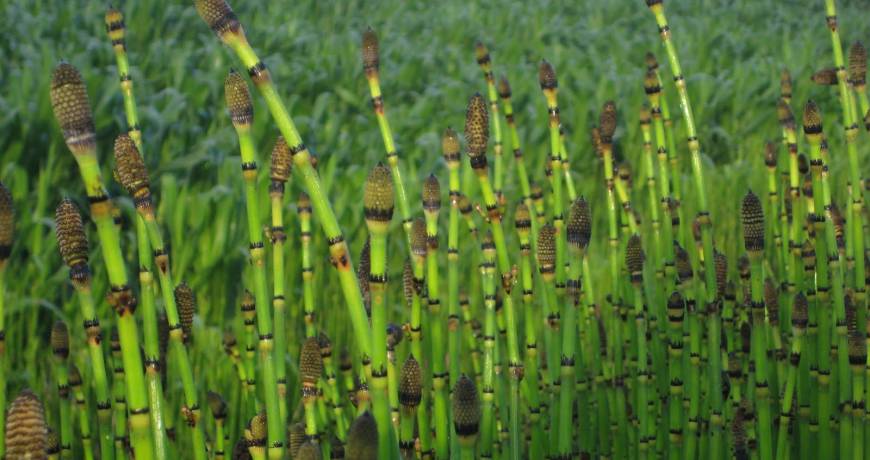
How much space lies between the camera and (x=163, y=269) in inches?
46.7

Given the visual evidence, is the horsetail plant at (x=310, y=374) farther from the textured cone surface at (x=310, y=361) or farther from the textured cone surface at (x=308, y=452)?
the textured cone surface at (x=308, y=452)

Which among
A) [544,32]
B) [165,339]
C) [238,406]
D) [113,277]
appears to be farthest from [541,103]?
[113,277]

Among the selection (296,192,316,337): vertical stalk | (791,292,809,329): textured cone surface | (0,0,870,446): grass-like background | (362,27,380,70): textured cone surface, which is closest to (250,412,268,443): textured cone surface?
(296,192,316,337): vertical stalk

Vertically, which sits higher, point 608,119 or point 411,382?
point 608,119

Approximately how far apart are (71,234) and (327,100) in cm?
318

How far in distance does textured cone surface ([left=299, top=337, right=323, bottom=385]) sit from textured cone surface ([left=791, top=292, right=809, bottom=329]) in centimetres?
67

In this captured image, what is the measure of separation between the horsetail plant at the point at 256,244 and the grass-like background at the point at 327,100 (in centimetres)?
110

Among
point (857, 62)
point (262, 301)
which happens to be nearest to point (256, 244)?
point (262, 301)

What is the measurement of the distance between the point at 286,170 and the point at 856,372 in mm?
845

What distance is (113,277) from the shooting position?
909mm

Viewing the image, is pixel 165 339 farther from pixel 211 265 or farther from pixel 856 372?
pixel 211 265

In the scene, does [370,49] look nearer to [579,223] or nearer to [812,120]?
[579,223]

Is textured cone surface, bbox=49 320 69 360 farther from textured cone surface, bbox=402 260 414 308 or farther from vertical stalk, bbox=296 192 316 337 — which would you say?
textured cone surface, bbox=402 260 414 308

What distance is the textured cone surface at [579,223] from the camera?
3.72 feet
